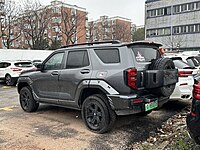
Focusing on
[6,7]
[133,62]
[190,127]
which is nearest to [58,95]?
[133,62]

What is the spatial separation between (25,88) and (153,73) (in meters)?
3.99

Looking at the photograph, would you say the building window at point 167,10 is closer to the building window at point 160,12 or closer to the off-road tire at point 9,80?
the building window at point 160,12

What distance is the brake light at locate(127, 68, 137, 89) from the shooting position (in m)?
4.12

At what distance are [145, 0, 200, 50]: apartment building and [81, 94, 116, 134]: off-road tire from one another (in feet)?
131

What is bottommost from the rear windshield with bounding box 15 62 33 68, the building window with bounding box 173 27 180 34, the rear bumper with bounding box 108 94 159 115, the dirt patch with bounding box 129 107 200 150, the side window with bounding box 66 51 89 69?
the dirt patch with bounding box 129 107 200 150

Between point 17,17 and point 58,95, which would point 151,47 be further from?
point 17,17

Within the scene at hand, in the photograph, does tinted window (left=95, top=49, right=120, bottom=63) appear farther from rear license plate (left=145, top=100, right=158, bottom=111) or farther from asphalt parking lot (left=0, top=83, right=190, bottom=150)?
asphalt parking lot (left=0, top=83, right=190, bottom=150)

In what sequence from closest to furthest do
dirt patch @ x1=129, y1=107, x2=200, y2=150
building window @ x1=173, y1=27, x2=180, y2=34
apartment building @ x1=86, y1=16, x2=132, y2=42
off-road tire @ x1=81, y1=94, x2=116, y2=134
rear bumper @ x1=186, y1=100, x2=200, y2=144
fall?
rear bumper @ x1=186, y1=100, x2=200, y2=144, dirt patch @ x1=129, y1=107, x2=200, y2=150, off-road tire @ x1=81, y1=94, x2=116, y2=134, building window @ x1=173, y1=27, x2=180, y2=34, apartment building @ x1=86, y1=16, x2=132, y2=42

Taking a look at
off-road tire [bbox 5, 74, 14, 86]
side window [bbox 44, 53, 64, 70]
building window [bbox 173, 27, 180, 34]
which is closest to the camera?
side window [bbox 44, 53, 64, 70]

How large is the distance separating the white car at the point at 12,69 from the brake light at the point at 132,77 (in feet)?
31.5

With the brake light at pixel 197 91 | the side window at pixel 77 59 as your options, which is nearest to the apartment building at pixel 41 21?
the side window at pixel 77 59

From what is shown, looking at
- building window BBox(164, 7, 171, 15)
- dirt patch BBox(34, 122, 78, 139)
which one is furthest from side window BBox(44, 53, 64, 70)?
building window BBox(164, 7, 171, 15)

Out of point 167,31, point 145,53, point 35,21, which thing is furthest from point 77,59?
point 167,31

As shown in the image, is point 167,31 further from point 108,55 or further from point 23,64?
point 108,55
